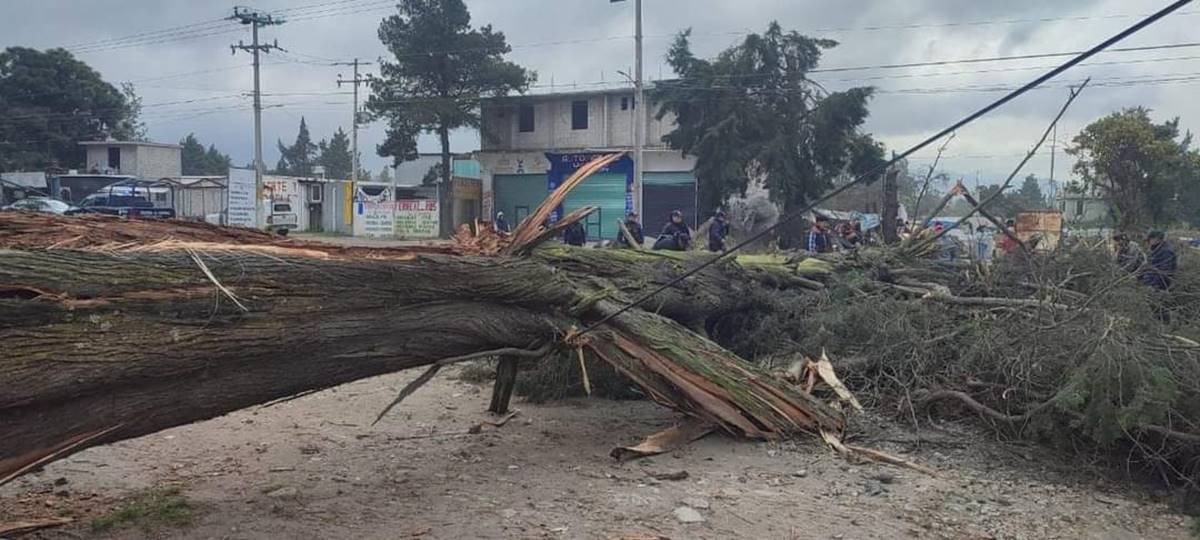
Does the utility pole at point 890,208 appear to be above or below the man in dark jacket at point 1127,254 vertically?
above

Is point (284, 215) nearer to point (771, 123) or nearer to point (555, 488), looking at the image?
point (771, 123)

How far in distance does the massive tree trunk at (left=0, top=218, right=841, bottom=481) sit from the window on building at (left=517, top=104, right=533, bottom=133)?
A: 3099cm

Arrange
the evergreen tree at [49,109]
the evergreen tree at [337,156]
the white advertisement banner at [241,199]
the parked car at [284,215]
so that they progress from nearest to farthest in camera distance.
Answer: the white advertisement banner at [241,199] < the parked car at [284,215] < the evergreen tree at [49,109] < the evergreen tree at [337,156]

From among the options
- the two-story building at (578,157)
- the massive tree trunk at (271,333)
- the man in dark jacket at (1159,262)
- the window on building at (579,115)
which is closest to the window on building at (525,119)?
the two-story building at (578,157)

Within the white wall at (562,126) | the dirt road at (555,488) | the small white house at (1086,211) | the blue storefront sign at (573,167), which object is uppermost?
the white wall at (562,126)

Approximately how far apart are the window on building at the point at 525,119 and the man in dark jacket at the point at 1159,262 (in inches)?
1178

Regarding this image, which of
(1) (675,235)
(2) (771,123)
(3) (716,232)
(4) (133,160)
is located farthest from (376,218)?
(1) (675,235)

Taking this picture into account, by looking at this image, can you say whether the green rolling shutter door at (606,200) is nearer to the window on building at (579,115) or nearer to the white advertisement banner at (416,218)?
the window on building at (579,115)

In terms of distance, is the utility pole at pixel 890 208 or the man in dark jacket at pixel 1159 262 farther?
the utility pole at pixel 890 208

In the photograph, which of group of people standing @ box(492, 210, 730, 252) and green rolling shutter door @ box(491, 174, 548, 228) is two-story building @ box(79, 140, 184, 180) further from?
group of people standing @ box(492, 210, 730, 252)

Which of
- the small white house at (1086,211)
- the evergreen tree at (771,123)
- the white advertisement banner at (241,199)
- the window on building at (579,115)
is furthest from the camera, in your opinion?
the window on building at (579,115)

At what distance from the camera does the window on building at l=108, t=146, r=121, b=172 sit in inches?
1784

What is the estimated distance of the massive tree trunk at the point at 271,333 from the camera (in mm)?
3328

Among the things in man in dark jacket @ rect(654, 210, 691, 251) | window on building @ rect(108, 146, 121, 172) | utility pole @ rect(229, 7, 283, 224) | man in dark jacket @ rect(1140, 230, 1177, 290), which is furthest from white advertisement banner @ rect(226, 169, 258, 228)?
man in dark jacket @ rect(1140, 230, 1177, 290)
